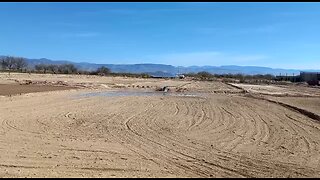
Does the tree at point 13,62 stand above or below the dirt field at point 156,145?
above

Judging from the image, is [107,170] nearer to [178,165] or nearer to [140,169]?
[140,169]

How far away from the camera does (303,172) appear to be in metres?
10.3

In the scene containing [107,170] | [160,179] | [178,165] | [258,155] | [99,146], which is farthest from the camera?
[99,146]

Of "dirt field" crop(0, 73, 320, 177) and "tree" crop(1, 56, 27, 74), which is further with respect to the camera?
"tree" crop(1, 56, 27, 74)

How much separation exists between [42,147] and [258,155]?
21.2ft

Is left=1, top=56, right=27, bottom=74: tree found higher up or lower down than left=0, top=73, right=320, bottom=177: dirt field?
higher up

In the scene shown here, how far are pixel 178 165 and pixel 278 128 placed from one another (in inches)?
343

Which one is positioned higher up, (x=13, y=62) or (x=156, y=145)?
(x=13, y=62)

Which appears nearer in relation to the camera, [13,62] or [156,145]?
[156,145]

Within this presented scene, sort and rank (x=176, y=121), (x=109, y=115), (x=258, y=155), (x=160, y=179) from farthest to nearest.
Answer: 1. (x=109, y=115)
2. (x=176, y=121)
3. (x=258, y=155)
4. (x=160, y=179)

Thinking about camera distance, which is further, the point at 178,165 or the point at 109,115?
the point at 109,115

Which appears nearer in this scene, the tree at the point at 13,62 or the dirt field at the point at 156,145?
the dirt field at the point at 156,145

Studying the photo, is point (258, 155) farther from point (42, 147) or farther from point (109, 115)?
point (109, 115)

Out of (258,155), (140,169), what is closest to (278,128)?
(258,155)
